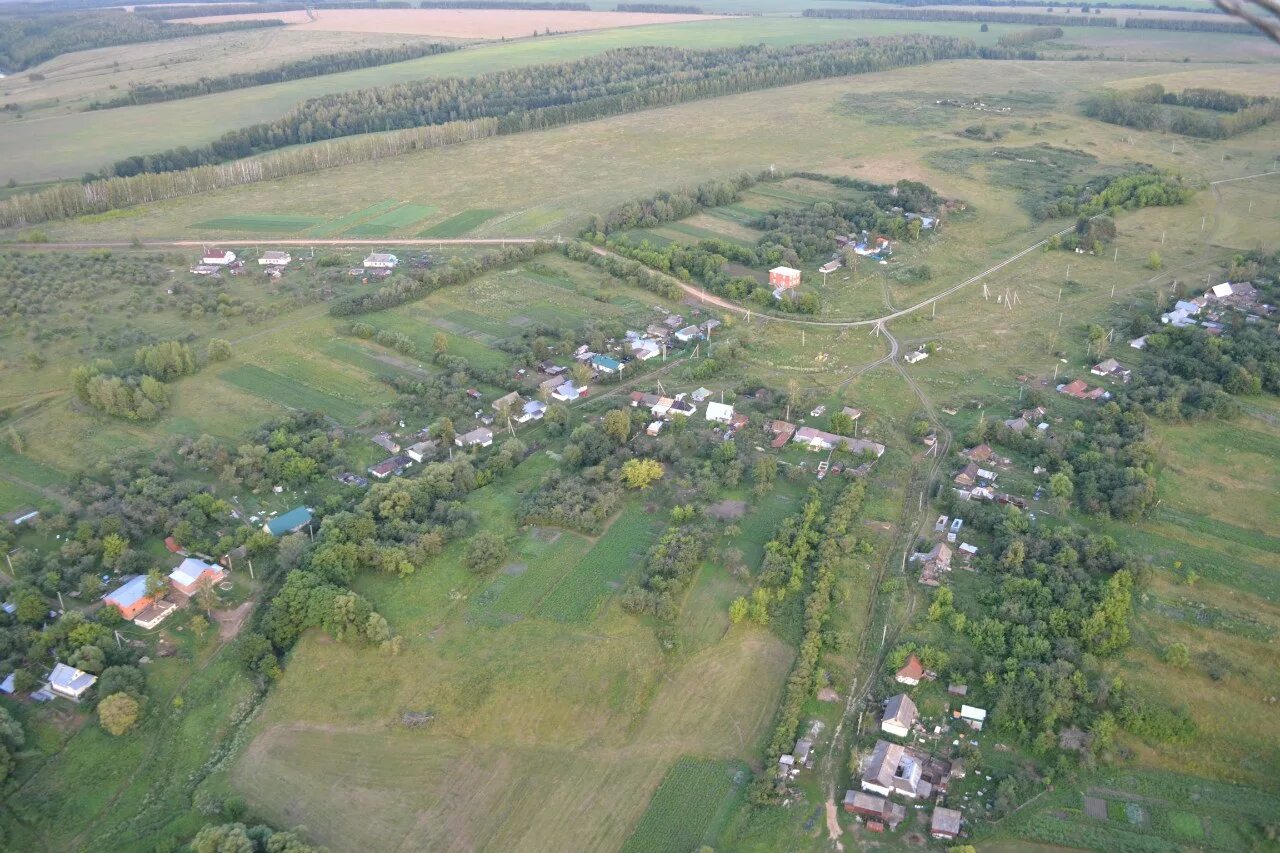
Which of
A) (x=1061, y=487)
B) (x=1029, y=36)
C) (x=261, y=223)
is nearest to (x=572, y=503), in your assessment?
(x=1061, y=487)

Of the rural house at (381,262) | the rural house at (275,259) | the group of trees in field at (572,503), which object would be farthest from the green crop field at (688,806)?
the rural house at (275,259)

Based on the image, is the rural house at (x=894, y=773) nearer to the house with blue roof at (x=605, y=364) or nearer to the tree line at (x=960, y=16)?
the house with blue roof at (x=605, y=364)

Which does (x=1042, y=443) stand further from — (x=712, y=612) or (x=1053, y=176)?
(x=1053, y=176)

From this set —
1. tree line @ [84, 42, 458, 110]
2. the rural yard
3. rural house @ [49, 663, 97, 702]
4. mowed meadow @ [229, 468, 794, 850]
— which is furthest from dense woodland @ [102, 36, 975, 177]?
mowed meadow @ [229, 468, 794, 850]

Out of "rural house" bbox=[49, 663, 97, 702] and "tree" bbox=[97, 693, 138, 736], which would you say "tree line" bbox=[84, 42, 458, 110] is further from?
"tree" bbox=[97, 693, 138, 736]

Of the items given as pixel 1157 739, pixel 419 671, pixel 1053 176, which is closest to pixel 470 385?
pixel 419 671

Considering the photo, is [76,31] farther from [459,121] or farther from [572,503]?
[572,503]
